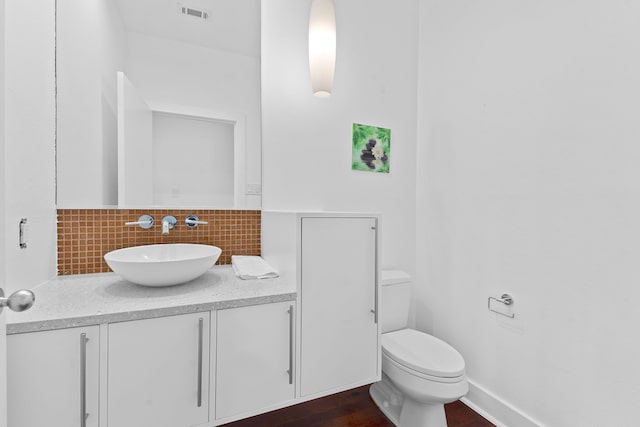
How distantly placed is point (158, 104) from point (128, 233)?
65 cm

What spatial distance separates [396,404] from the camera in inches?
61.4

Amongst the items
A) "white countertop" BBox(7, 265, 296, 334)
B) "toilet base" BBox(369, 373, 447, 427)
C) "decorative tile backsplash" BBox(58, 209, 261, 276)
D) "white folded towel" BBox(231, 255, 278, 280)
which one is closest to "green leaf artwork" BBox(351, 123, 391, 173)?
"decorative tile backsplash" BBox(58, 209, 261, 276)

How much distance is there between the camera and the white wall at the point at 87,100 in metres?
1.28

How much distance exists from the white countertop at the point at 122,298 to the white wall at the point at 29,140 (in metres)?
0.13

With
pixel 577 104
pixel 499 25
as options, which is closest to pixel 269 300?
pixel 577 104

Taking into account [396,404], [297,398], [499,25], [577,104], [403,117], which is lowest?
[396,404]

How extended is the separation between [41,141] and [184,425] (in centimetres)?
122

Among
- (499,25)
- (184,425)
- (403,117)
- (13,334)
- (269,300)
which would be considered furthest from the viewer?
(403,117)

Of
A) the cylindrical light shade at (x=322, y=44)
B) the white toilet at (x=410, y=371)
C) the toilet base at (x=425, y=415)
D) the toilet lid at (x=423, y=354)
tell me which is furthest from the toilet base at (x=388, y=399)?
the cylindrical light shade at (x=322, y=44)

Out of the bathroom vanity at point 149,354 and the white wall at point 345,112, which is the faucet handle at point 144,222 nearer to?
the bathroom vanity at point 149,354

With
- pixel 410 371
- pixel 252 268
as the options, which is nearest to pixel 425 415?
pixel 410 371

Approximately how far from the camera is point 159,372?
94 cm

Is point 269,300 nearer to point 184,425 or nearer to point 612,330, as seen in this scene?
point 184,425

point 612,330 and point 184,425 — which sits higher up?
point 612,330
